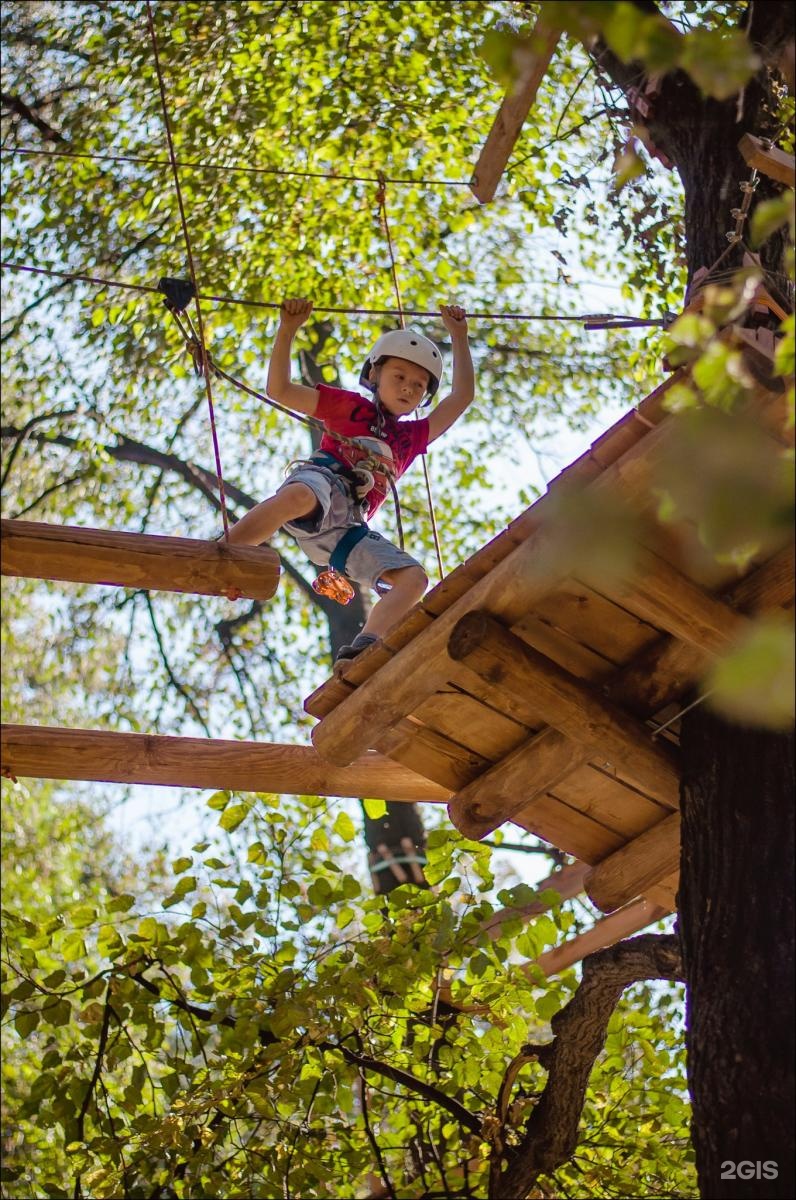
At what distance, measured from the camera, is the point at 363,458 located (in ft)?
16.4

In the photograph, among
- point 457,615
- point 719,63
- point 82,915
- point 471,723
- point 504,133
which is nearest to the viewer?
point 719,63

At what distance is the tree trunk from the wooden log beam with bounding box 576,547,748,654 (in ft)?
1.02

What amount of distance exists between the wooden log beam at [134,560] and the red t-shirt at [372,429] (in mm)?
1120

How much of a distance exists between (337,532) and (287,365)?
22.5 inches

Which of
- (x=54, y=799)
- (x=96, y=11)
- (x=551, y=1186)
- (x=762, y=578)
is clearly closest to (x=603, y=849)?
(x=762, y=578)

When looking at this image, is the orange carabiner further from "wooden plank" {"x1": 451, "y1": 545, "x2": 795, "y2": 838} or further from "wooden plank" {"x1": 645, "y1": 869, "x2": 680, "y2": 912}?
"wooden plank" {"x1": 645, "y1": 869, "x2": 680, "y2": 912}

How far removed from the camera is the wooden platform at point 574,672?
3414 mm

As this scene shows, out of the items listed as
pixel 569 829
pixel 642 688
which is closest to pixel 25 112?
pixel 569 829

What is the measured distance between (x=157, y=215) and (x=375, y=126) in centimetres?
159

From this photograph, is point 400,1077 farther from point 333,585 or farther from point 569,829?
point 333,585

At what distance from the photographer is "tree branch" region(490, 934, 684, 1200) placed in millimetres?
4730

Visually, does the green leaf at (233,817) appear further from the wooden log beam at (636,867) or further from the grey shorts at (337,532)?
the wooden log beam at (636,867)

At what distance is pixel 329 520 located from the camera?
4.87m

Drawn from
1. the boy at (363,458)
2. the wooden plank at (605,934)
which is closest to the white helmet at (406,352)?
the boy at (363,458)
